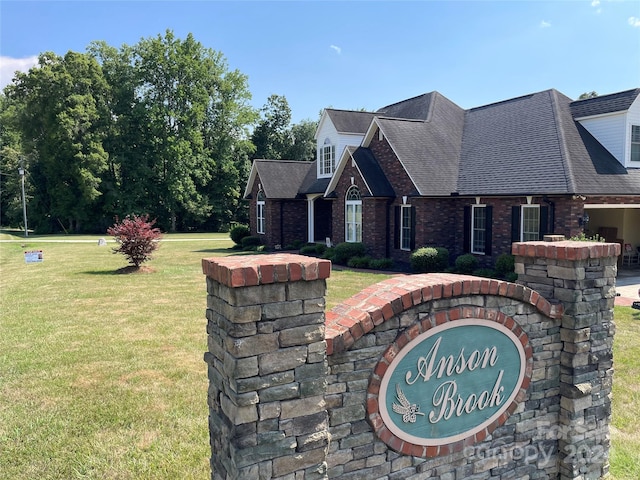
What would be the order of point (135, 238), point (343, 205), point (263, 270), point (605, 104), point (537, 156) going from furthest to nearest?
point (343, 205)
point (605, 104)
point (135, 238)
point (537, 156)
point (263, 270)

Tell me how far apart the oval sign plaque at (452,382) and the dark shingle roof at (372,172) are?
14.1m

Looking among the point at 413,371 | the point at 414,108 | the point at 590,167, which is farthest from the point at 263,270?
the point at 414,108

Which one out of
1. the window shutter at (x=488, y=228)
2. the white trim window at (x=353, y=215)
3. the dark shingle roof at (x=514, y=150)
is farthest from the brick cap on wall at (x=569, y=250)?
the white trim window at (x=353, y=215)

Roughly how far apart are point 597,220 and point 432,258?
8417 mm

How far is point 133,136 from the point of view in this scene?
4269cm

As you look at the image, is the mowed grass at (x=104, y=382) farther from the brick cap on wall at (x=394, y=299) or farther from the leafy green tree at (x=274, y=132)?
the leafy green tree at (x=274, y=132)

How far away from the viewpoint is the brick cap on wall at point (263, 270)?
114 inches

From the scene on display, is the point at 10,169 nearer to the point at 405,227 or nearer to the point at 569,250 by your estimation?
the point at 405,227

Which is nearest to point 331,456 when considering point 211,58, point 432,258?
point 432,258

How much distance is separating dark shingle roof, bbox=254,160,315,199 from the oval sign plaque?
21.3 metres

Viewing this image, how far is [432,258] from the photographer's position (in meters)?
15.7

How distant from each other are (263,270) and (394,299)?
3.94ft

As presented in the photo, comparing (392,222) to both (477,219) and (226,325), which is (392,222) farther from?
(226,325)

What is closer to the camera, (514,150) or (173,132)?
(514,150)
